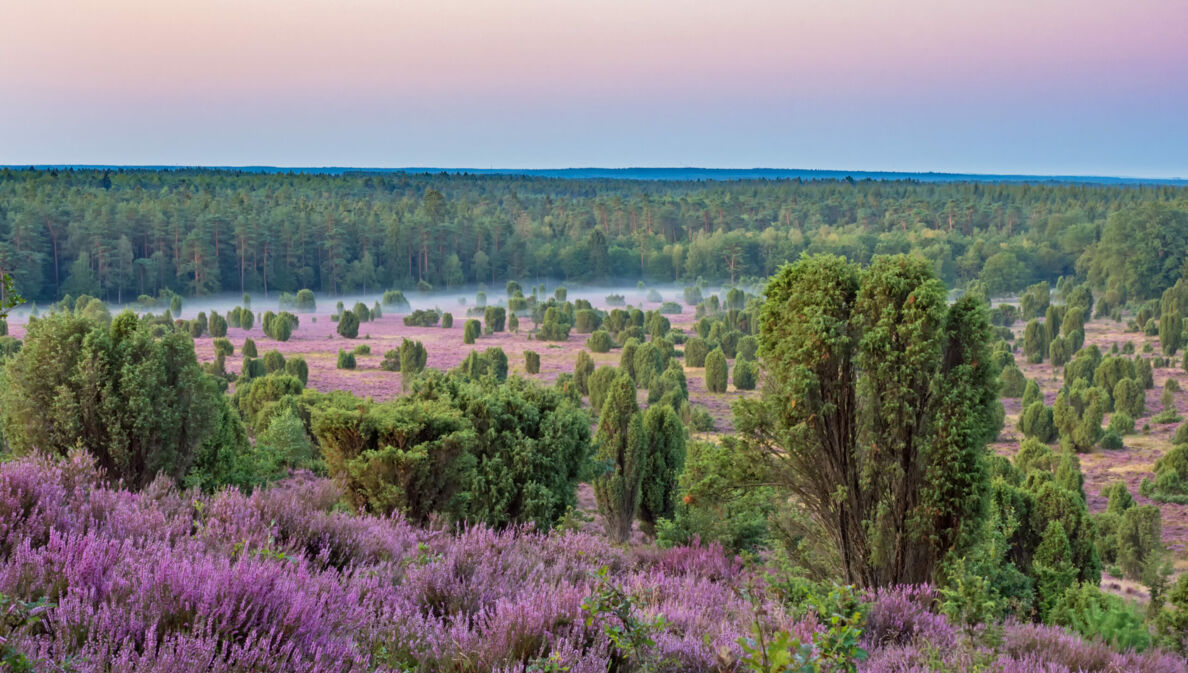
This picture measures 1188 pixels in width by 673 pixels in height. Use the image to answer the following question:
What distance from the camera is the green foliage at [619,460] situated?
23688mm

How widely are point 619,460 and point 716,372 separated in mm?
27071

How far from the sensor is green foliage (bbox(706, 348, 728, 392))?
1981 inches

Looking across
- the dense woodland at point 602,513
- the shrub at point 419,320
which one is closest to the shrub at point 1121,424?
the dense woodland at point 602,513

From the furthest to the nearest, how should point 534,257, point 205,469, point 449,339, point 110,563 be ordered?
point 534,257
point 449,339
point 205,469
point 110,563

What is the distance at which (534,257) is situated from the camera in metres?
112

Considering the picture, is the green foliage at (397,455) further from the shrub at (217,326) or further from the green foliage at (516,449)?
the shrub at (217,326)

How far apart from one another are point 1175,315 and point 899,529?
215 ft

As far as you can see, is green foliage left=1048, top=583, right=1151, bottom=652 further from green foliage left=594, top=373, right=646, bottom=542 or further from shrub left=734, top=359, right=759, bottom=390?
shrub left=734, top=359, right=759, bottom=390

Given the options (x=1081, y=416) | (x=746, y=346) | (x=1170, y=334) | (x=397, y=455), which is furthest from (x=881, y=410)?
(x=1170, y=334)

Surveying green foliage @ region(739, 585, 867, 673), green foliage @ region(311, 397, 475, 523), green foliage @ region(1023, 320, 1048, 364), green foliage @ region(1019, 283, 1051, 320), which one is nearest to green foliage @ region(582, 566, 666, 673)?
green foliage @ region(739, 585, 867, 673)

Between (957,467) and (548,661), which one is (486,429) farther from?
(548,661)

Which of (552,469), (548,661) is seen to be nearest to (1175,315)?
(552,469)

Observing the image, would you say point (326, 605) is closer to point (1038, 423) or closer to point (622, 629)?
point (622, 629)

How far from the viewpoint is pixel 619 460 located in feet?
78.7
